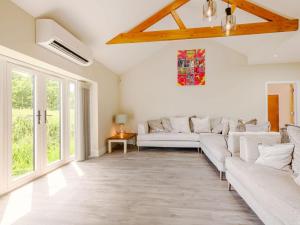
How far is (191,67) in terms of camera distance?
6133 mm

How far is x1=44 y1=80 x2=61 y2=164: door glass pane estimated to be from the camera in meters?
3.66

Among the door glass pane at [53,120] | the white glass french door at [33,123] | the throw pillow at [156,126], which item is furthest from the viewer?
the throw pillow at [156,126]

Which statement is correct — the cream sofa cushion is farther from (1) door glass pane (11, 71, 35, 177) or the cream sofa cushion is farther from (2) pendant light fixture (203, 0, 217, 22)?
(2) pendant light fixture (203, 0, 217, 22)

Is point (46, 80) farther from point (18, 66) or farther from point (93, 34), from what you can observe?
point (93, 34)

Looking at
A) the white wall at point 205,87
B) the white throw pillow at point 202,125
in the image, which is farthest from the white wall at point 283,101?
the white throw pillow at point 202,125

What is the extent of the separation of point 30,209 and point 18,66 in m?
1.92

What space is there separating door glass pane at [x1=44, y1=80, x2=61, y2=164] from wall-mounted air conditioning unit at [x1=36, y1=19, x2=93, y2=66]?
0.70 m

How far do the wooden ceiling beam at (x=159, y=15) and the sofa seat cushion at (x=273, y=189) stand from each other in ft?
10.3

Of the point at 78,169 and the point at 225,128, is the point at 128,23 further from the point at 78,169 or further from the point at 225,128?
the point at 225,128

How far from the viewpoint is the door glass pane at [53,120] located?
3.66 m

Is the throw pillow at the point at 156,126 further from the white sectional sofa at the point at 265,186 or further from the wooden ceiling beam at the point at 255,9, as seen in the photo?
the wooden ceiling beam at the point at 255,9

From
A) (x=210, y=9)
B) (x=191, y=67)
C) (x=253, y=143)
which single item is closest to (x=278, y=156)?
(x=253, y=143)

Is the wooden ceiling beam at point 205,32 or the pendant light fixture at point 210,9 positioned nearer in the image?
the pendant light fixture at point 210,9

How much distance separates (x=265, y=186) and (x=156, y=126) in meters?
4.18
